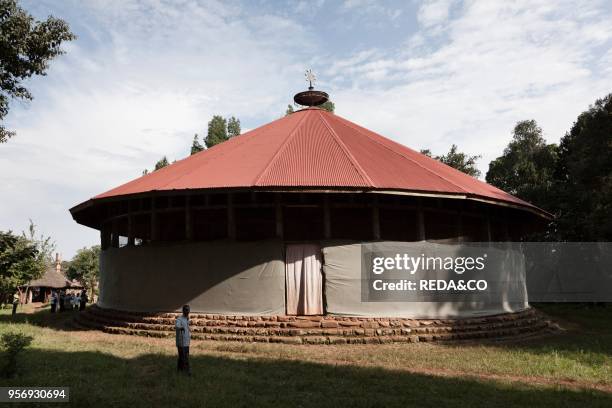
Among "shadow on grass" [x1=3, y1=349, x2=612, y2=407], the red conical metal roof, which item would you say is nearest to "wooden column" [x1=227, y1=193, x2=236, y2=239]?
the red conical metal roof

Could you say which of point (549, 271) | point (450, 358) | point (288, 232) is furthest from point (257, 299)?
point (549, 271)

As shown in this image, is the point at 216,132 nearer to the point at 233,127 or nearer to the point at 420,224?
the point at 233,127

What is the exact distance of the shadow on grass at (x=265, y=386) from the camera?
6.99m

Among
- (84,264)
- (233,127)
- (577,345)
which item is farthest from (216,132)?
(84,264)

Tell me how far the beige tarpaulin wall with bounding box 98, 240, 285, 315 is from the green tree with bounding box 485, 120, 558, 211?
75.8 feet

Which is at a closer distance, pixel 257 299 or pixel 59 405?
pixel 59 405

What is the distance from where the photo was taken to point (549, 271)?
3256 centimetres

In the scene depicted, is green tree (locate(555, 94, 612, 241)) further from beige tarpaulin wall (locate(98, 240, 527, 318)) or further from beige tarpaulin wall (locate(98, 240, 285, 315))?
beige tarpaulin wall (locate(98, 240, 285, 315))

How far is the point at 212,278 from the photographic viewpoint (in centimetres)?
1345

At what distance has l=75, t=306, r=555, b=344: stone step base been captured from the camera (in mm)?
12305

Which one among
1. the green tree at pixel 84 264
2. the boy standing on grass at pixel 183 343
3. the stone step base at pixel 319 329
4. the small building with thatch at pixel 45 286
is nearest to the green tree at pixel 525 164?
the stone step base at pixel 319 329

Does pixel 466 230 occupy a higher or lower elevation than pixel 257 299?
higher

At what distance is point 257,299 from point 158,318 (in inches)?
114

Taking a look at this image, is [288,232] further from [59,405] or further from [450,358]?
[59,405]
